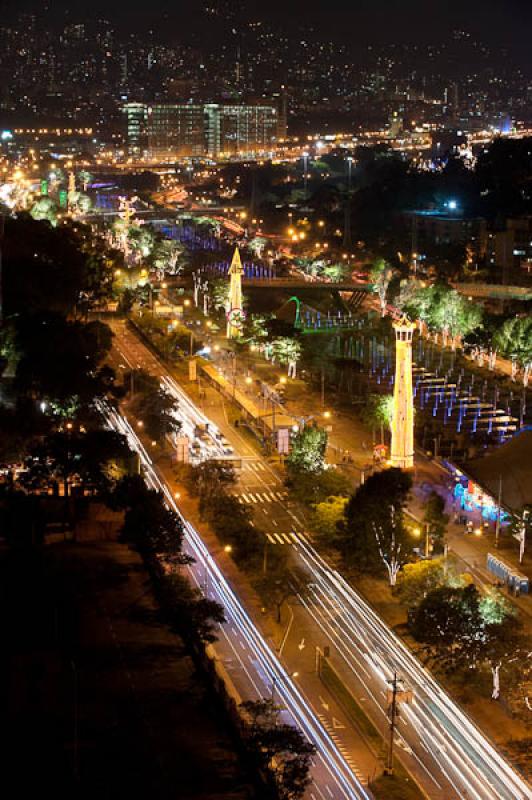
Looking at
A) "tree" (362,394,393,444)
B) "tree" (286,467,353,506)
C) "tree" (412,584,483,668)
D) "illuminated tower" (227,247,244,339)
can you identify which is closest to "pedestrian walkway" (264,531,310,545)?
"tree" (286,467,353,506)

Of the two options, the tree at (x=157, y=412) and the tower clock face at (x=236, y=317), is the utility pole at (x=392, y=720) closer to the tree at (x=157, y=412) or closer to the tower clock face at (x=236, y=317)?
the tree at (x=157, y=412)

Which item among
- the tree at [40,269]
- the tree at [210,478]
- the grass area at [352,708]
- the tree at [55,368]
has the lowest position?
the grass area at [352,708]

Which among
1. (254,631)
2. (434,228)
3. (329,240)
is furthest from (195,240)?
(254,631)

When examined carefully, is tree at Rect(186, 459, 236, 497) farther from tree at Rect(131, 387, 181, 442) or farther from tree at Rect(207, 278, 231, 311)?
tree at Rect(207, 278, 231, 311)

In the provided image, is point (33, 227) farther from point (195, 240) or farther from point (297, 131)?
point (297, 131)

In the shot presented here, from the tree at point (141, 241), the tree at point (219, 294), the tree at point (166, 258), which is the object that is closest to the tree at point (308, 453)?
the tree at point (219, 294)

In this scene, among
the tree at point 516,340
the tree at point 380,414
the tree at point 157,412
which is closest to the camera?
the tree at point 157,412

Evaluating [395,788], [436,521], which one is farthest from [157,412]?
[395,788]
